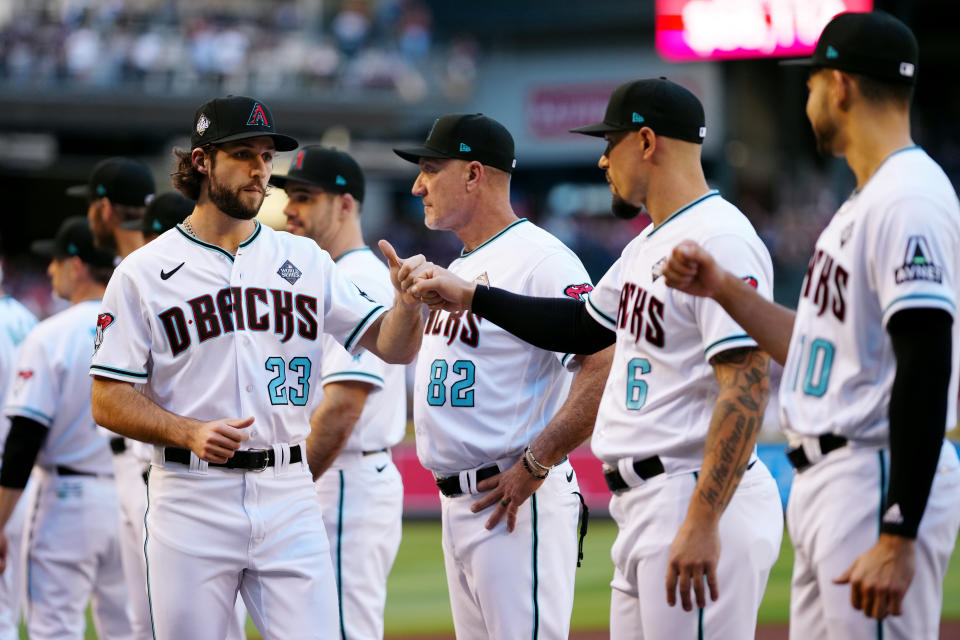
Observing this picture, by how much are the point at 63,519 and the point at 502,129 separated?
293cm

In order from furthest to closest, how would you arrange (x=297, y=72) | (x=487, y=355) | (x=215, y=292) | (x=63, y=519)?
(x=297, y=72)
(x=63, y=519)
(x=487, y=355)
(x=215, y=292)

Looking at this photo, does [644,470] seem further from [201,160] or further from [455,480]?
[201,160]

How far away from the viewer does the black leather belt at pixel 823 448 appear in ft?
9.37

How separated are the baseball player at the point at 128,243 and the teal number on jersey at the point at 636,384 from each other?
2707mm

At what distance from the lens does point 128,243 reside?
5.93 m

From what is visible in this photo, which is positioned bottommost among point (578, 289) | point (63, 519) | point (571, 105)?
point (63, 519)

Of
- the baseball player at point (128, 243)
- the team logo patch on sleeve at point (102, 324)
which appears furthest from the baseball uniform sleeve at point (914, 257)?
the baseball player at point (128, 243)

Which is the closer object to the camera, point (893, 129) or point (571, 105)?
point (893, 129)

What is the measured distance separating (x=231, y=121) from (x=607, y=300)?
139 cm

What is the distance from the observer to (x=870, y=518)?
2775 millimetres

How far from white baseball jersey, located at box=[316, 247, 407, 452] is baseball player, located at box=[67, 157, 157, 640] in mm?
1006

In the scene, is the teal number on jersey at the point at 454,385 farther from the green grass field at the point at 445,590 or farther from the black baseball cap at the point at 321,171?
the green grass field at the point at 445,590

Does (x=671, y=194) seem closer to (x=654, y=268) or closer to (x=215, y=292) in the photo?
(x=654, y=268)

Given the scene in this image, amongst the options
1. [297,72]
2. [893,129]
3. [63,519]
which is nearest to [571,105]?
[297,72]
